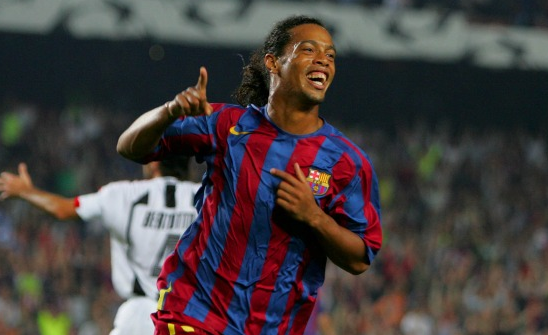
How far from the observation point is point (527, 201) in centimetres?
1546

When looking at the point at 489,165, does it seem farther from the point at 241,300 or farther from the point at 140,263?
the point at 241,300

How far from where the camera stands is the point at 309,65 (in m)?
3.46

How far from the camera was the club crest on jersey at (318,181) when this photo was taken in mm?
3380

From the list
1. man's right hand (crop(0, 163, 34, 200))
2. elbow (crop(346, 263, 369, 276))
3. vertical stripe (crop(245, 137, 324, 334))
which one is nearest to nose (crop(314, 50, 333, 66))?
vertical stripe (crop(245, 137, 324, 334))

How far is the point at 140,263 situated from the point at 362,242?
1.97 meters

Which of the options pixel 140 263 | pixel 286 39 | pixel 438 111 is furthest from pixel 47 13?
pixel 286 39

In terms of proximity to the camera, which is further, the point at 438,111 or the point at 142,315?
the point at 438,111

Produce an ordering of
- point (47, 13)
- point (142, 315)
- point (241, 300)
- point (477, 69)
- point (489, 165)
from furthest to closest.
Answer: point (477, 69)
point (489, 165)
point (47, 13)
point (142, 315)
point (241, 300)

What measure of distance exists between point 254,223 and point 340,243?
315mm

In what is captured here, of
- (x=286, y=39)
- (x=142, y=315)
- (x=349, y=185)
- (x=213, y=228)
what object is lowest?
(x=142, y=315)

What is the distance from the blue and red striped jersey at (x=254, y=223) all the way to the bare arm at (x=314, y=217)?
3.2 inches

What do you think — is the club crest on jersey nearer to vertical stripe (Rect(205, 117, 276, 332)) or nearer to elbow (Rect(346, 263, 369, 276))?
vertical stripe (Rect(205, 117, 276, 332))

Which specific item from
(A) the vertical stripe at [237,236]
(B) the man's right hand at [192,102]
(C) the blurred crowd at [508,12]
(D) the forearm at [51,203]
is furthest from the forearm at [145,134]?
(C) the blurred crowd at [508,12]

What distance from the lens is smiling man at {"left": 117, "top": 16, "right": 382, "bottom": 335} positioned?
131 inches
